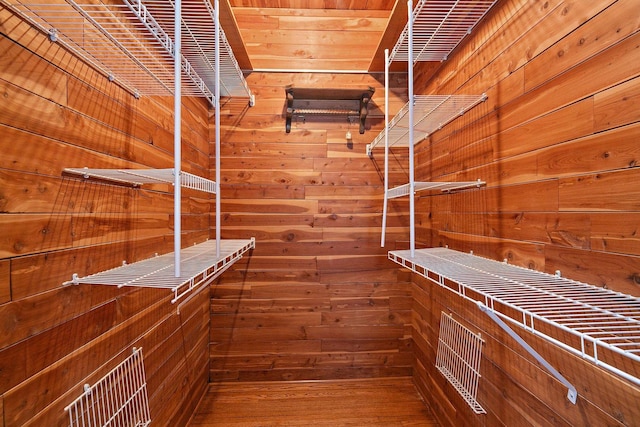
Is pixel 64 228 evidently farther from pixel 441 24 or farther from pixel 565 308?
pixel 441 24

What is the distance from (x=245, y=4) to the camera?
2.11 meters

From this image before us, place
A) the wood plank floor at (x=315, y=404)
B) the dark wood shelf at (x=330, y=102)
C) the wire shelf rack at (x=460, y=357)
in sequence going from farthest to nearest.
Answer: the dark wood shelf at (x=330, y=102), the wood plank floor at (x=315, y=404), the wire shelf rack at (x=460, y=357)

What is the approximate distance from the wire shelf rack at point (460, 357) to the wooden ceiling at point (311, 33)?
175cm

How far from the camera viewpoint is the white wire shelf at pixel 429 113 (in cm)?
144

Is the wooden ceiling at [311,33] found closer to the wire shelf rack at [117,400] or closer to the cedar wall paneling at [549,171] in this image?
the cedar wall paneling at [549,171]

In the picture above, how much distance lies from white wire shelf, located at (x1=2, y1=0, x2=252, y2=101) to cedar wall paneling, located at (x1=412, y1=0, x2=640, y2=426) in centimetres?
122

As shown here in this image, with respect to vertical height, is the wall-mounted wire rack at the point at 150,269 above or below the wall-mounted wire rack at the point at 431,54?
below

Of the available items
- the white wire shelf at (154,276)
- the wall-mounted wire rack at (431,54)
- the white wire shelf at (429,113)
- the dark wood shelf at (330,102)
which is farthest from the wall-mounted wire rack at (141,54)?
the white wire shelf at (429,113)

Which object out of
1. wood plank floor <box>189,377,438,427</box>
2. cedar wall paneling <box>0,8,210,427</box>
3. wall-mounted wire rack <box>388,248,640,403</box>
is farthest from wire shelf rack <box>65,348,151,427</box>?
wall-mounted wire rack <box>388,248,640,403</box>

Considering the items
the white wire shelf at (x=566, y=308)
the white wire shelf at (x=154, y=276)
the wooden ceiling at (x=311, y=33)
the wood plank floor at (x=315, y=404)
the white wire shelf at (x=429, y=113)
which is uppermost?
the wooden ceiling at (x=311, y=33)

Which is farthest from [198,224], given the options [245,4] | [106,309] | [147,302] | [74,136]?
[245,4]

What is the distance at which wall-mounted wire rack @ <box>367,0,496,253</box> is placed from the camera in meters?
1.26

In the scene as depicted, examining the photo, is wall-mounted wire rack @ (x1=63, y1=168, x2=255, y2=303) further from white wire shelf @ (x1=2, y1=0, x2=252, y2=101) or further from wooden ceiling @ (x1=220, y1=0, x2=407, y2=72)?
wooden ceiling @ (x1=220, y1=0, x2=407, y2=72)

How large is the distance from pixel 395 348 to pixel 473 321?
891 millimetres
